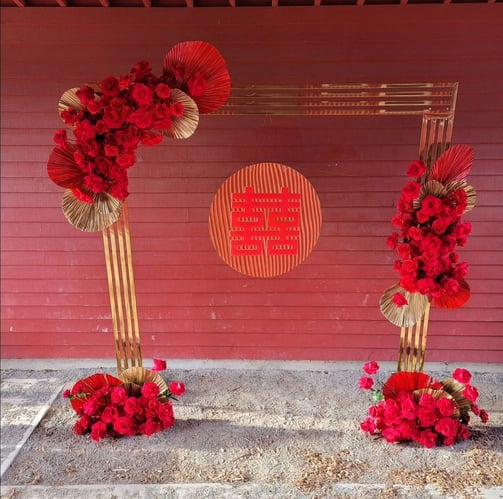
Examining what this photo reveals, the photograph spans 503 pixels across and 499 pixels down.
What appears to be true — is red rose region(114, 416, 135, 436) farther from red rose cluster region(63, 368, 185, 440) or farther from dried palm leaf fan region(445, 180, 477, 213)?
dried palm leaf fan region(445, 180, 477, 213)

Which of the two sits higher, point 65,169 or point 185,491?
point 65,169

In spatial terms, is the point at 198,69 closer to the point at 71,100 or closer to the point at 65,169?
the point at 71,100

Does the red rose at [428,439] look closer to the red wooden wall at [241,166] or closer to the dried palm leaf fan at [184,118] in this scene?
the red wooden wall at [241,166]

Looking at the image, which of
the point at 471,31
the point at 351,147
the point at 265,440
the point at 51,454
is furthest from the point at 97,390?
the point at 471,31

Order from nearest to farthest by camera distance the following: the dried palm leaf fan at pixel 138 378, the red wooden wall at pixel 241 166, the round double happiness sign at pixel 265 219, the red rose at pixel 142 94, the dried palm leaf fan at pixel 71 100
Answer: the red rose at pixel 142 94, the dried palm leaf fan at pixel 71 100, the dried palm leaf fan at pixel 138 378, the red wooden wall at pixel 241 166, the round double happiness sign at pixel 265 219

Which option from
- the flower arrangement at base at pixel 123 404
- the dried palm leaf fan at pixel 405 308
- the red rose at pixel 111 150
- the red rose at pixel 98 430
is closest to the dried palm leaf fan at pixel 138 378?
the flower arrangement at base at pixel 123 404

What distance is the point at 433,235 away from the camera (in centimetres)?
254

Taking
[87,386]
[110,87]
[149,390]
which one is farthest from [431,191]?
[87,386]

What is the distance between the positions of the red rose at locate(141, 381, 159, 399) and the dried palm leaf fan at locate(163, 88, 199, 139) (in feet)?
5.08

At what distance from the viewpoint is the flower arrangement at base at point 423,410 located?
2.70m

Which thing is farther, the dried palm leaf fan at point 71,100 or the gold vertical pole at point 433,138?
the gold vertical pole at point 433,138

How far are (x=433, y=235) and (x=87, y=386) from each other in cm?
230

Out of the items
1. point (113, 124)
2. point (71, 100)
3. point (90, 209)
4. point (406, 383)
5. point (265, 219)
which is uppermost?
point (71, 100)

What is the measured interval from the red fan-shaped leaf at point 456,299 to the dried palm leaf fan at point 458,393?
0.59 m
